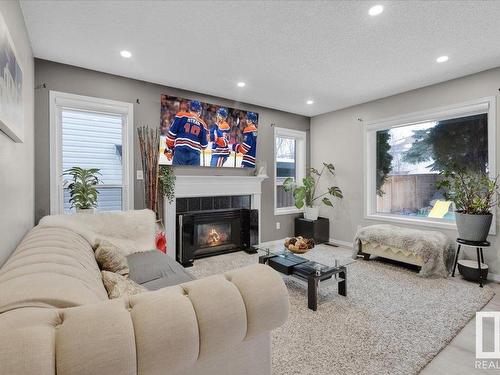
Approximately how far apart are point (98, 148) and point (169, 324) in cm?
334

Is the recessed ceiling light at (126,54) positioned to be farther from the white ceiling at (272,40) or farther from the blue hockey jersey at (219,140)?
the blue hockey jersey at (219,140)

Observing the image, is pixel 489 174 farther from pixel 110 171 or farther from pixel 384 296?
pixel 110 171

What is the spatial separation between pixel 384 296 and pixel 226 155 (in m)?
2.97

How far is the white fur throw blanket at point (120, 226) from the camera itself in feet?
8.33

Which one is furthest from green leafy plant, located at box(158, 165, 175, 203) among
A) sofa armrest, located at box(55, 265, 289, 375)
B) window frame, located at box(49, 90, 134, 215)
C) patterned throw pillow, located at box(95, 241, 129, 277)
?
sofa armrest, located at box(55, 265, 289, 375)

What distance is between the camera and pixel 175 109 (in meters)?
3.93

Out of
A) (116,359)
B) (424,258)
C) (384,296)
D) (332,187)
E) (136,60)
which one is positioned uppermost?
(136,60)

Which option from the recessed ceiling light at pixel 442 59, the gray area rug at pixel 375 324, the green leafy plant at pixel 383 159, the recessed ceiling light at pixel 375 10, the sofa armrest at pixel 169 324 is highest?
the recessed ceiling light at pixel 375 10

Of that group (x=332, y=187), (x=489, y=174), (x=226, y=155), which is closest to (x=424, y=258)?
(x=489, y=174)

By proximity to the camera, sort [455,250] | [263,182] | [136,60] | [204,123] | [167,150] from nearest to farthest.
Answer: [136,60] < [455,250] < [167,150] < [204,123] < [263,182]

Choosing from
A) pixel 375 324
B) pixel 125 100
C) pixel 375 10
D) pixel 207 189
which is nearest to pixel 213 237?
pixel 207 189

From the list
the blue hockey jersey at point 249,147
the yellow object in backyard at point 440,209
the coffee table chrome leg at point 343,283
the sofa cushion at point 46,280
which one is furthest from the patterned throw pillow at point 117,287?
the yellow object in backyard at point 440,209

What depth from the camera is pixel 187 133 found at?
4.03 metres

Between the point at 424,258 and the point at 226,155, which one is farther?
the point at 226,155
